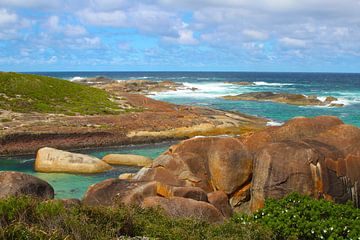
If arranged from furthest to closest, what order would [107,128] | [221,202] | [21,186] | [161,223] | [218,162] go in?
[107,128] < [218,162] < [21,186] < [221,202] < [161,223]

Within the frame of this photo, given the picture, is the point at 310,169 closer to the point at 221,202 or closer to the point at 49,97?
the point at 221,202

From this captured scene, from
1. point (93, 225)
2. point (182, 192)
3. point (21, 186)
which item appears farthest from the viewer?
point (21, 186)

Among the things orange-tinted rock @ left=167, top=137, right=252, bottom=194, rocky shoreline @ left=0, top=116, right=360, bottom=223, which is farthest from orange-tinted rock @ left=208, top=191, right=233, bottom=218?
orange-tinted rock @ left=167, top=137, right=252, bottom=194

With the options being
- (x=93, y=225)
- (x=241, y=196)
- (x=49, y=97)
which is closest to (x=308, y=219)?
(x=241, y=196)

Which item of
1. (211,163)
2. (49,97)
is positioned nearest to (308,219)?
(211,163)

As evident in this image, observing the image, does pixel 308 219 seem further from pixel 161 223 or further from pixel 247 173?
pixel 247 173

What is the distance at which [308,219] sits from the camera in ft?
39.9

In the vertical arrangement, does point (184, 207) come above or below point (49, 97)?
below

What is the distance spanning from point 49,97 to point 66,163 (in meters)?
24.2

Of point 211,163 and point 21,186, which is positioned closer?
point 21,186

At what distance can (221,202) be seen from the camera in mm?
16734

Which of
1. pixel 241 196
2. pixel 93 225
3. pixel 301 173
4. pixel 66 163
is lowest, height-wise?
pixel 66 163

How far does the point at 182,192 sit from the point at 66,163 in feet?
46.9

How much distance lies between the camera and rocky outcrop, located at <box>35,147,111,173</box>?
2802 centimetres
